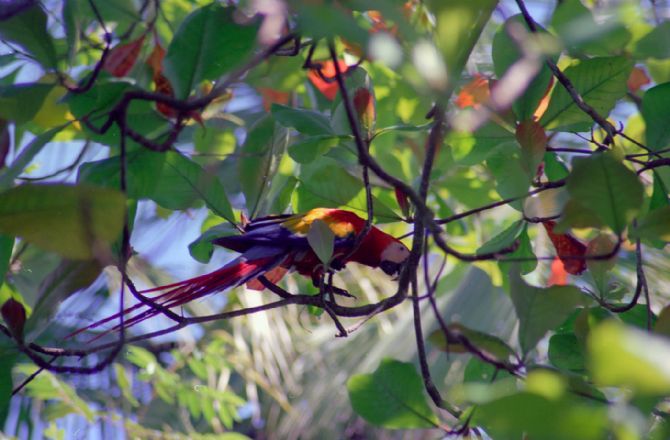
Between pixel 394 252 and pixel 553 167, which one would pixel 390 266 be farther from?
pixel 553 167

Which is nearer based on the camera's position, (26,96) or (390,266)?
(26,96)

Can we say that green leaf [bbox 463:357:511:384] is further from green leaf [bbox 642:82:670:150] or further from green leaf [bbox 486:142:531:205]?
green leaf [bbox 642:82:670:150]

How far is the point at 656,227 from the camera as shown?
2.43 ft

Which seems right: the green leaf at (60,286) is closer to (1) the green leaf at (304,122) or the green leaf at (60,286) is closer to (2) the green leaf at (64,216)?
(2) the green leaf at (64,216)

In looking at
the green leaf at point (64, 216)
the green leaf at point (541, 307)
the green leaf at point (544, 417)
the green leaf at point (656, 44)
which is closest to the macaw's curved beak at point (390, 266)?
the green leaf at point (541, 307)

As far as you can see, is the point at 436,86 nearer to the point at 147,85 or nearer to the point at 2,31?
the point at 2,31

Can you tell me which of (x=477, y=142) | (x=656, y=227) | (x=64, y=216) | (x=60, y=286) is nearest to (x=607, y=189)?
(x=656, y=227)

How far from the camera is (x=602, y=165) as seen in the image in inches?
29.3

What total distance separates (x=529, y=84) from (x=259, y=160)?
45 cm

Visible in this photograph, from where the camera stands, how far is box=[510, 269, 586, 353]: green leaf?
0.90 meters

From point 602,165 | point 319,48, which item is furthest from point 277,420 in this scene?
point 602,165

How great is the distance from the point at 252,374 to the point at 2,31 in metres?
1.50

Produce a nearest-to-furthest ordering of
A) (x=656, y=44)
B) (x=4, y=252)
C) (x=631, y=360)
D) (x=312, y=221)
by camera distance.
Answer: (x=631, y=360) < (x=656, y=44) < (x=4, y=252) < (x=312, y=221)

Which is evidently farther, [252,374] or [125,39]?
[252,374]
